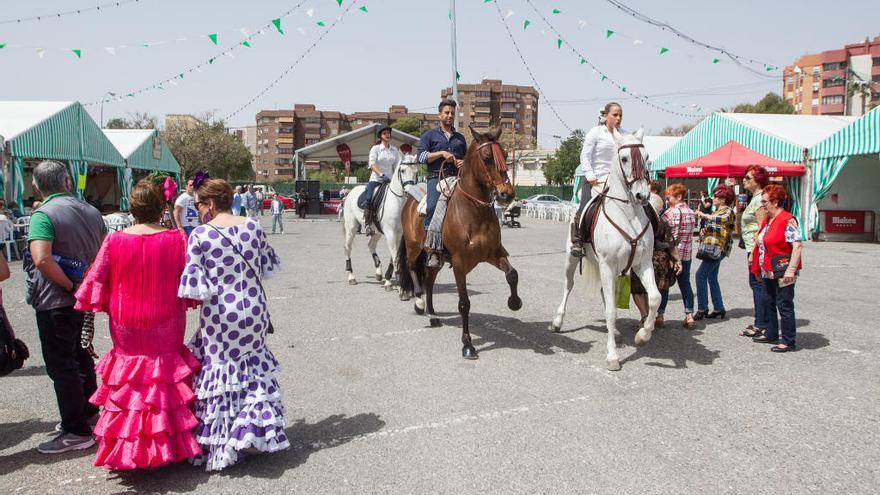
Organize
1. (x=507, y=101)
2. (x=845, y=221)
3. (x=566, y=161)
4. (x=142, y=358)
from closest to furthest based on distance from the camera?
(x=142, y=358) → (x=845, y=221) → (x=566, y=161) → (x=507, y=101)

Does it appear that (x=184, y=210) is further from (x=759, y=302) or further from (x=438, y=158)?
(x=759, y=302)

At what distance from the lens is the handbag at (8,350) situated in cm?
405

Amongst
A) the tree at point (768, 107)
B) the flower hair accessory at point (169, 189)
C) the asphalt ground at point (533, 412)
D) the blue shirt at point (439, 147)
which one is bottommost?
the asphalt ground at point (533, 412)

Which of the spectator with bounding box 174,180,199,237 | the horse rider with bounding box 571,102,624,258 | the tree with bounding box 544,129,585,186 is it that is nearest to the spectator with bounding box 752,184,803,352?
the horse rider with bounding box 571,102,624,258

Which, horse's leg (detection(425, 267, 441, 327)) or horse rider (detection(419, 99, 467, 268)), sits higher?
horse rider (detection(419, 99, 467, 268))

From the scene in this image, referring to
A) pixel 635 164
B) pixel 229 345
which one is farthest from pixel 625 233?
pixel 229 345

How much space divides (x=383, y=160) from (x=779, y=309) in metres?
6.59

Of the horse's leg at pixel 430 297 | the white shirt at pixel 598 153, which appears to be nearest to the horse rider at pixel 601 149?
the white shirt at pixel 598 153

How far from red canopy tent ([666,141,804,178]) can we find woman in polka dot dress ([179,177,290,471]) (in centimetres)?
2057

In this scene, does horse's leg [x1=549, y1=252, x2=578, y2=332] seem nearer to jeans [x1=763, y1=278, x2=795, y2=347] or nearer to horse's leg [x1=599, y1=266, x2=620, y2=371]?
horse's leg [x1=599, y1=266, x2=620, y2=371]

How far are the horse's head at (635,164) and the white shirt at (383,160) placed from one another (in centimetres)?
527

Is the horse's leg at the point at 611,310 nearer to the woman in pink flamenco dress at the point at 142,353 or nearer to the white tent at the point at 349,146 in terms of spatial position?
the woman in pink flamenco dress at the point at 142,353

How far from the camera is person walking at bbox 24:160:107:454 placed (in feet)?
13.2

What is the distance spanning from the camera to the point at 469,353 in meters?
6.28
